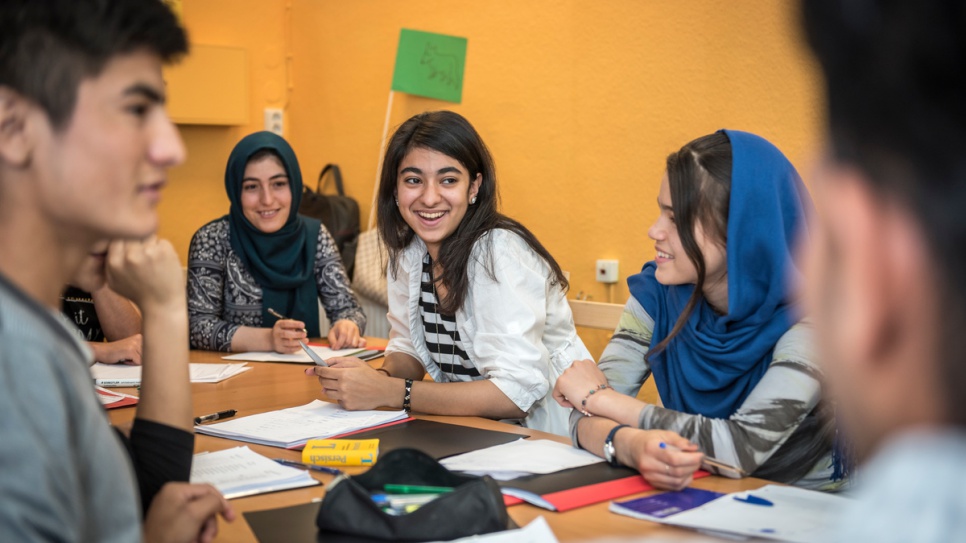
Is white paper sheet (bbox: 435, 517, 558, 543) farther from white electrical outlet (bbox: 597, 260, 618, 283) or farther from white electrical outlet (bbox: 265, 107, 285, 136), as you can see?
white electrical outlet (bbox: 265, 107, 285, 136)

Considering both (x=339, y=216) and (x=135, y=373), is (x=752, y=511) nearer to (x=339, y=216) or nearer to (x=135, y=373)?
(x=135, y=373)

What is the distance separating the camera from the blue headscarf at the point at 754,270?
163 centimetres

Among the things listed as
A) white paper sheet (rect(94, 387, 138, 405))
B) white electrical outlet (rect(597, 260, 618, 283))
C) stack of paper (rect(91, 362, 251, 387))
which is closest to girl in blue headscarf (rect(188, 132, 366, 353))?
stack of paper (rect(91, 362, 251, 387))

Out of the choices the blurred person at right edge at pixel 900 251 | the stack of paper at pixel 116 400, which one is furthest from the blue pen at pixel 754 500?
the stack of paper at pixel 116 400

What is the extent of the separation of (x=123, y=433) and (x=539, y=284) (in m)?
A: 1.12

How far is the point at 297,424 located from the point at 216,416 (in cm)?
19

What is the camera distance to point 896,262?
43cm

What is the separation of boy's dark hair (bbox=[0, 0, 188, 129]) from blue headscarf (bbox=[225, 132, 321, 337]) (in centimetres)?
211

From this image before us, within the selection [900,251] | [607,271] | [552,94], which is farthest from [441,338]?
[900,251]

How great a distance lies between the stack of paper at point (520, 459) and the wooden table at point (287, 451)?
105 mm

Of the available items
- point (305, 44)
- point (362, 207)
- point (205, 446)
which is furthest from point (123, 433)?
point (305, 44)

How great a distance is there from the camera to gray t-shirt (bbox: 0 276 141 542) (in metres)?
0.71

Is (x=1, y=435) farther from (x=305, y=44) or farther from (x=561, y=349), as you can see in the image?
(x=305, y=44)

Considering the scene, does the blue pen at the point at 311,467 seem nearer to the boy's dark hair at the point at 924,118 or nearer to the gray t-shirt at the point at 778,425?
the gray t-shirt at the point at 778,425
